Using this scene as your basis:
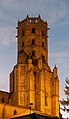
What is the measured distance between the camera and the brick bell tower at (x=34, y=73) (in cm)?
9112

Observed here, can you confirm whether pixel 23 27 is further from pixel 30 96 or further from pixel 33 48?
pixel 30 96

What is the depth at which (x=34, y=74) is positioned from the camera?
93.6 meters

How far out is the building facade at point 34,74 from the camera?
3588 inches

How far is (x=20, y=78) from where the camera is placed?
93438 mm

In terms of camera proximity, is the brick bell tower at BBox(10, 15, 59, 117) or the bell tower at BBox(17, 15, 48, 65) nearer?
the brick bell tower at BBox(10, 15, 59, 117)

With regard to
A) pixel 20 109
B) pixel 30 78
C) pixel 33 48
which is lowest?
pixel 20 109

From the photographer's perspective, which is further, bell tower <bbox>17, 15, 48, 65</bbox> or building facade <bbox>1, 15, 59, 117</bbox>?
bell tower <bbox>17, 15, 48, 65</bbox>

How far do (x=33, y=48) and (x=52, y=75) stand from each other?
847 centimetres

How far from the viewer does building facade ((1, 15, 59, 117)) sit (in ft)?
299

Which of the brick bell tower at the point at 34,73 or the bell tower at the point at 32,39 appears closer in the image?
the brick bell tower at the point at 34,73

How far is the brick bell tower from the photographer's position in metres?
91.1

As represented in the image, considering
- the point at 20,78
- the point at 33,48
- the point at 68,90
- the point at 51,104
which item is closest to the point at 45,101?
the point at 51,104

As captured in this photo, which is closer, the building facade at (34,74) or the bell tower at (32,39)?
the building facade at (34,74)

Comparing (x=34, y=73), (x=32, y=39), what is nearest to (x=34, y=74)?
(x=34, y=73)
